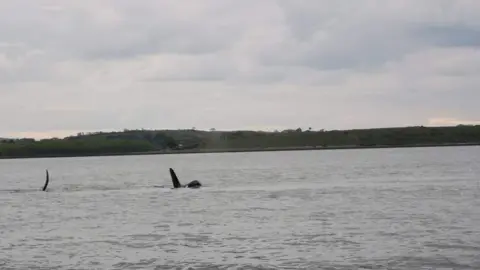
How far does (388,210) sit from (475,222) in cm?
811

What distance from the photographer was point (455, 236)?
2977 centimetres

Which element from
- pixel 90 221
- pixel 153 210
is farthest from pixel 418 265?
pixel 153 210

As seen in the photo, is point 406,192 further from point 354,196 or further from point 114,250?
point 114,250

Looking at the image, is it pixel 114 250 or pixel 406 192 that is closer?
pixel 114 250

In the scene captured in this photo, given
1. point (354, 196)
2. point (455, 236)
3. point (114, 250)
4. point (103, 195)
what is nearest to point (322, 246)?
point (455, 236)

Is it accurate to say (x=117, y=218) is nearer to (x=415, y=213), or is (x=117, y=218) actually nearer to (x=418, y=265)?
(x=415, y=213)

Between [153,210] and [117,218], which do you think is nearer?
[117,218]

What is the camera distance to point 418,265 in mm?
23828

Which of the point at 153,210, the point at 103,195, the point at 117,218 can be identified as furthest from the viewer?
the point at 103,195

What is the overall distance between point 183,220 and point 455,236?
14353mm

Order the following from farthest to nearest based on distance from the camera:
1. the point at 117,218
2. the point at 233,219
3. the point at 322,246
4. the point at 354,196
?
1. the point at 354,196
2. the point at 117,218
3. the point at 233,219
4. the point at 322,246

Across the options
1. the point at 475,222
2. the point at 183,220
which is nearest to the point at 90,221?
the point at 183,220

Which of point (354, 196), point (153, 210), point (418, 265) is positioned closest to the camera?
point (418, 265)

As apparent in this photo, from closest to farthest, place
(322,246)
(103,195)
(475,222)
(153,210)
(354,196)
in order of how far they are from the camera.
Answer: (322,246) < (475,222) < (153,210) < (354,196) < (103,195)
